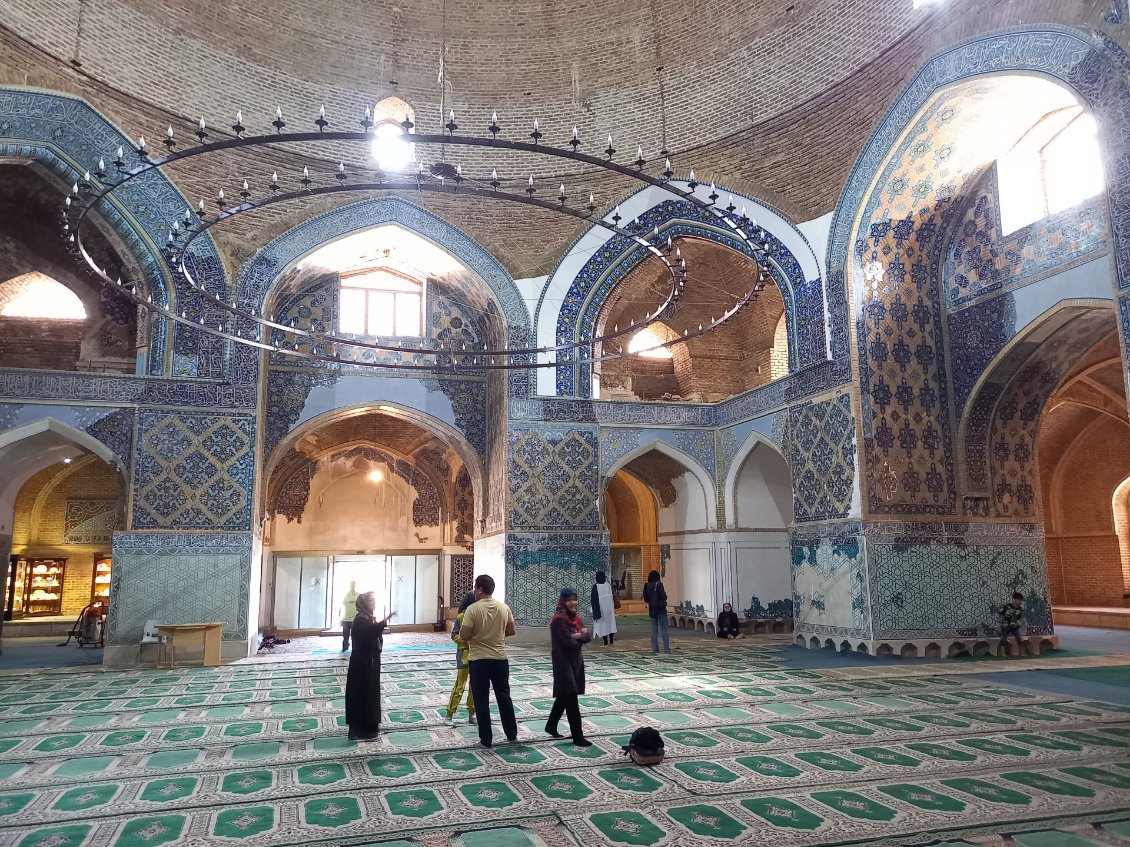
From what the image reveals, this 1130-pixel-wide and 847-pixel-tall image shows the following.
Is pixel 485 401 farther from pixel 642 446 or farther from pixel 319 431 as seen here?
pixel 319 431

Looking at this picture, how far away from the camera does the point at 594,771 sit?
4.69m

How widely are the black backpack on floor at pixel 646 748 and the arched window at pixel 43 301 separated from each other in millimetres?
11948

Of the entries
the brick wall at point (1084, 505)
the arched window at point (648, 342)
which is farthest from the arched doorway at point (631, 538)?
the brick wall at point (1084, 505)

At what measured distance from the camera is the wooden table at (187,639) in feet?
33.0

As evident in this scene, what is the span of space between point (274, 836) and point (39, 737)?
130 inches

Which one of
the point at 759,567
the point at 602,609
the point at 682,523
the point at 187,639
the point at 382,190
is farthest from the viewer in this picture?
the point at 682,523

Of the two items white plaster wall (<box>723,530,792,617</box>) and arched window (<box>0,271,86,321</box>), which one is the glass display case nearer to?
arched window (<box>0,271,86,321</box>)

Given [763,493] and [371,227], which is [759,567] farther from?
[371,227]

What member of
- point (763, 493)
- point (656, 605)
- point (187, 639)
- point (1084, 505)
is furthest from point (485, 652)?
point (1084, 505)

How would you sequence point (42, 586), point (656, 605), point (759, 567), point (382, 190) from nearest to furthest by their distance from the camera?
point (656, 605), point (382, 190), point (759, 567), point (42, 586)

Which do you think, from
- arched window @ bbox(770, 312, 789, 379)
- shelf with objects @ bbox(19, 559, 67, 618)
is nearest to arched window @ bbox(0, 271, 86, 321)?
shelf with objects @ bbox(19, 559, 67, 618)

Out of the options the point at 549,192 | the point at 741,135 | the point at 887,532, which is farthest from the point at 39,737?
the point at 741,135

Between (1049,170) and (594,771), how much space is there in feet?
30.0

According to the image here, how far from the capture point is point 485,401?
546 inches
